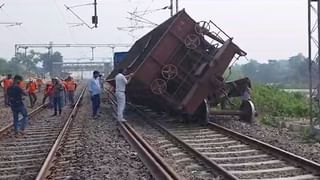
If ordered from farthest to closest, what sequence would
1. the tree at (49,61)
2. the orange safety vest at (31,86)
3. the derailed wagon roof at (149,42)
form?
1. the tree at (49,61)
2. the orange safety vest at (31,86)
3. the derailed wagon roof at (149,42)

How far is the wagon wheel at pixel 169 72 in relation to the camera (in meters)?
17.5

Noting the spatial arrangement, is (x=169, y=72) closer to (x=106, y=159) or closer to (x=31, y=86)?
(x=106, y=159)

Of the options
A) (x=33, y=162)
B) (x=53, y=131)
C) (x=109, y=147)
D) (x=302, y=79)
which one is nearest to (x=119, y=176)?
(x=33, y=162)

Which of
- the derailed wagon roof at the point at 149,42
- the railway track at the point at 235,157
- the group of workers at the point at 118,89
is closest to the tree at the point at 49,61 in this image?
the derailed wagon roof at the point at 149,42

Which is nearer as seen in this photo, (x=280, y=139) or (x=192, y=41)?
(x=280, y=139)

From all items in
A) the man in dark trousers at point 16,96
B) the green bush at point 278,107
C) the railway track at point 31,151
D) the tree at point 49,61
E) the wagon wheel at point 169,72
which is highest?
the tree at point 49,61

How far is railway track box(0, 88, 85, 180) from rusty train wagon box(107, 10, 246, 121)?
3.13 metres

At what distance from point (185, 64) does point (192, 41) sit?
822mm

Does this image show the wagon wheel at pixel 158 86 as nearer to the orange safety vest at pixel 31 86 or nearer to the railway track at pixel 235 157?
the railway track at pixel 235 157

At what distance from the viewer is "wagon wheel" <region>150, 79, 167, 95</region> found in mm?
17469

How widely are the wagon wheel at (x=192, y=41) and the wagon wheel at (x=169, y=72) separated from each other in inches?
33.6

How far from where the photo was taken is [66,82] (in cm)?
2792

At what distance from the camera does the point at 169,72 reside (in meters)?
17.5

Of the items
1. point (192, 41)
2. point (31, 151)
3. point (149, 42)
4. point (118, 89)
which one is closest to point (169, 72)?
point (192, 41)
